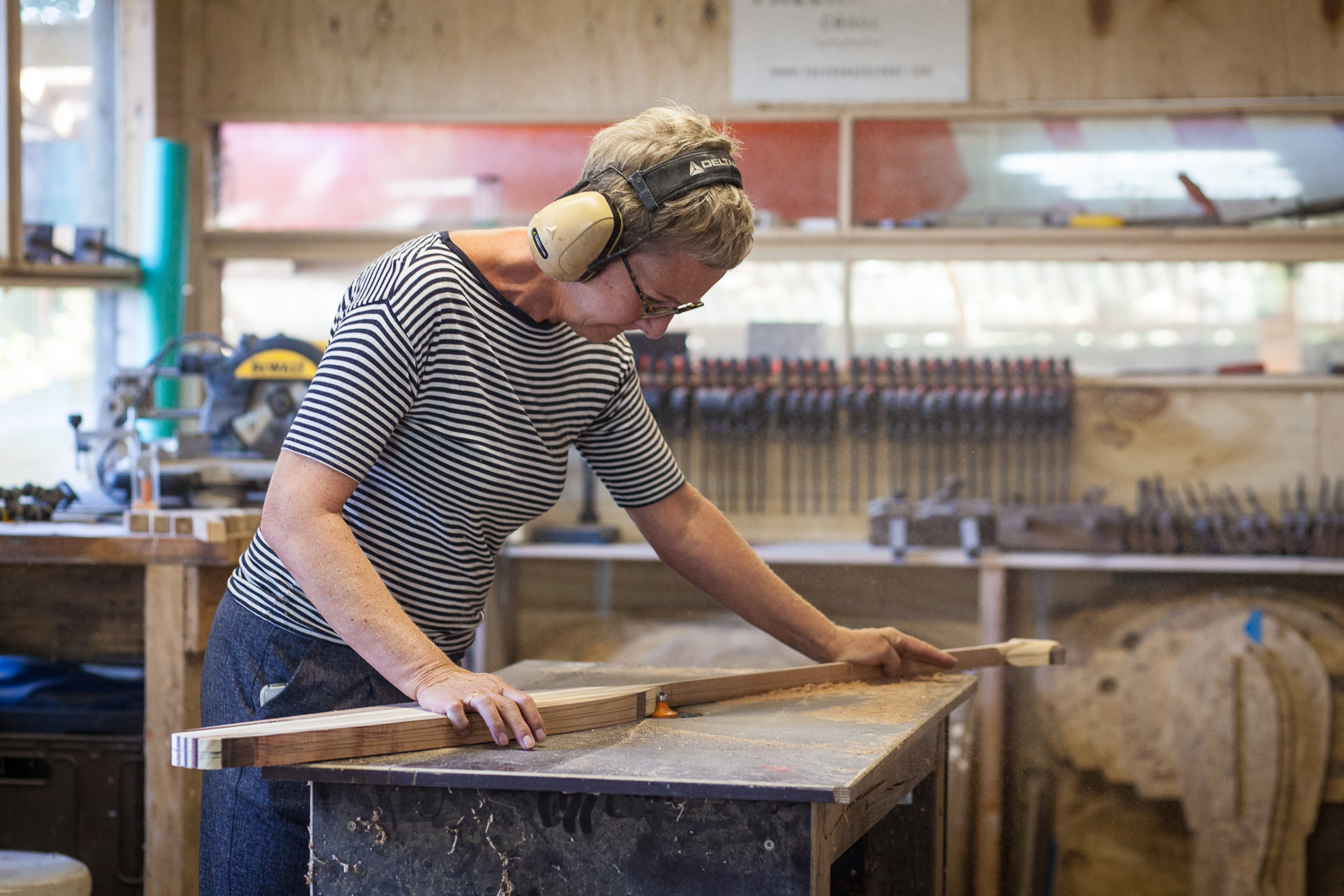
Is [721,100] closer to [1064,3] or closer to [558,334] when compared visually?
[1064,3]

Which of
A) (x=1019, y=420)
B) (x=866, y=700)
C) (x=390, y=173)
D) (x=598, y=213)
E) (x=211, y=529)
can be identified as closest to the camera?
(x=598, y=213)

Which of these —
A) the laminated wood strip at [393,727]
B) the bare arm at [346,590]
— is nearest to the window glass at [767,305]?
the laminated wood strip at [393,727]

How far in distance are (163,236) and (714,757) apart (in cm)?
280

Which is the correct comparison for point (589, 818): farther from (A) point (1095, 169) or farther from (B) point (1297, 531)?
(A) point (1095, 169)

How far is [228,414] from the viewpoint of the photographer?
2.75 metres

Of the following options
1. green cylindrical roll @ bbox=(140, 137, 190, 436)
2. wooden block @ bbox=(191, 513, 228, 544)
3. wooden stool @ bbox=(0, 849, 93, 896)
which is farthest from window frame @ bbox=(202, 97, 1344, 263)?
wooden stool @ bbox=(0, 849, 93, 896)

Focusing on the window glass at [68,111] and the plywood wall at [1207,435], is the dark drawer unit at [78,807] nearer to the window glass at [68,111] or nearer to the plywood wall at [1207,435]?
the window glass at [68,111]

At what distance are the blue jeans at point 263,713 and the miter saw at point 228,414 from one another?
1.27 metres

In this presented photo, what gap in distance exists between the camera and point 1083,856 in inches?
125

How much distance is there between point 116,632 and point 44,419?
1.02m

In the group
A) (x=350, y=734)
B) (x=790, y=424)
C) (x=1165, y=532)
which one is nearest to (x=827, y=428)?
(x=790, y=424)

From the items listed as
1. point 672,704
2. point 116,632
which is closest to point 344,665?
point 672,704

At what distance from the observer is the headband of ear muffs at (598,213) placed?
51.0 inches

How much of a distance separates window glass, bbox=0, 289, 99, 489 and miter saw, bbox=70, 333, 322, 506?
56cm
